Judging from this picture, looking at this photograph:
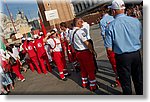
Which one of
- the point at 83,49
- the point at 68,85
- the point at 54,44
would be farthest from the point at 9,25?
the point at 83,49

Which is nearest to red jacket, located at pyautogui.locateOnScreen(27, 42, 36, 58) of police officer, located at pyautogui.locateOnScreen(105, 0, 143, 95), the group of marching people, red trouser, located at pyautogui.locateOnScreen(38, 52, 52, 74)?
the group of marching people

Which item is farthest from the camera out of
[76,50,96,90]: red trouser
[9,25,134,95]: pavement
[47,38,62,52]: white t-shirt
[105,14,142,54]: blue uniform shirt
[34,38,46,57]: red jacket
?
[34,38,46,57]: red jacket

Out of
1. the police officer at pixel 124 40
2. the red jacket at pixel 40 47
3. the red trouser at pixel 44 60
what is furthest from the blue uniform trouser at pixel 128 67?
the red trouser at pixel 44 60

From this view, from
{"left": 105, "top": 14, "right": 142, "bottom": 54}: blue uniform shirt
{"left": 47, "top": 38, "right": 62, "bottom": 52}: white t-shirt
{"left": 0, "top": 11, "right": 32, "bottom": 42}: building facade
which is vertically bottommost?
{"left": 0, "top": 11, "right": 32, "bottom": 42}: building facade

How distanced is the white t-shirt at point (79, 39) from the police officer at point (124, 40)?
1.13m

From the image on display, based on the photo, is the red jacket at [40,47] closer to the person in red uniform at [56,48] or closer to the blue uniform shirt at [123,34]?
the person in red uniform at [56,48]

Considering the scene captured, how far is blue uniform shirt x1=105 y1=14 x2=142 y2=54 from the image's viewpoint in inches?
131

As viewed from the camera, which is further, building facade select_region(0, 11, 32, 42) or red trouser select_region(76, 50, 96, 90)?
building facade select_region(0, 11, 32, 42)

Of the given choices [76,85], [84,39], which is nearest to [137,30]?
[84,39]

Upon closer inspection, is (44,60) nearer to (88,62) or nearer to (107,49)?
(88,62)

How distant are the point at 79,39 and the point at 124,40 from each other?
142 cm

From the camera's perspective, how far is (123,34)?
11.1ft

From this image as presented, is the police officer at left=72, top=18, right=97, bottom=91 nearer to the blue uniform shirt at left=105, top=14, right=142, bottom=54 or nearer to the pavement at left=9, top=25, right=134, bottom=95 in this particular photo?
the pavement at left=9, top=25, right=134, bottom=95

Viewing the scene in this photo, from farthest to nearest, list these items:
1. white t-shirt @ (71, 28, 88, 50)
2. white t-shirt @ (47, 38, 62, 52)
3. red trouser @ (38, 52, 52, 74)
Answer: red trouser @ (38, 52, 52, 74)
white t-shirt @ (47, 38, 62, 52)
white t-shirt @ (71, 28, 88, 50)
